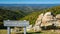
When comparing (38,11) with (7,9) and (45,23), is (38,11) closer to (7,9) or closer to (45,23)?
(45,23)

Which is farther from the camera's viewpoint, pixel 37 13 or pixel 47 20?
pixel 37 13

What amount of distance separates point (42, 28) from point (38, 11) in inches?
43.4

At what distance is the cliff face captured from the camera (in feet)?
44.3

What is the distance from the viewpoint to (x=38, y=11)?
14.1 m

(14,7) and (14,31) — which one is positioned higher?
(14,7)

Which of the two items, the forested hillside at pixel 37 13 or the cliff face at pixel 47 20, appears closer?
the cliff face at pixel 47 20

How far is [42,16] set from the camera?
13852 mm

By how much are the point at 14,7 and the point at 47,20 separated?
2.18 metres

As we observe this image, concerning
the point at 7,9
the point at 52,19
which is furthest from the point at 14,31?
the point at 52,19

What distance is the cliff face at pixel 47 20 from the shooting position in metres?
13.5

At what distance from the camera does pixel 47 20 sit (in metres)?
13.5

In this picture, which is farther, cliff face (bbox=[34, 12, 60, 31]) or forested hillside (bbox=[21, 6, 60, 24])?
forested hillside (bbox=[21, 6, 60, 24])

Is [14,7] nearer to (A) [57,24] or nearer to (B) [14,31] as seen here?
(B) [14,31]

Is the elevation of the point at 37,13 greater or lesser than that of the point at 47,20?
greater
